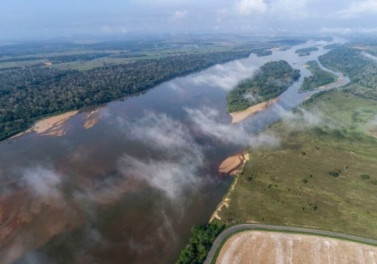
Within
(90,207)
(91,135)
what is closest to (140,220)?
(90,207)

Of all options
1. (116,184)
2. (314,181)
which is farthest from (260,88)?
(116,184)

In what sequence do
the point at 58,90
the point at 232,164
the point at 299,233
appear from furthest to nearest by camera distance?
the point at 58,90
the point at 232,164
the point at 299,233

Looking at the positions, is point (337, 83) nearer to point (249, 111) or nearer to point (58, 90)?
point (249, 111)

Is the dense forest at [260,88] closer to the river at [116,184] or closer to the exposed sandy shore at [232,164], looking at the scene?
the river at [116,184]

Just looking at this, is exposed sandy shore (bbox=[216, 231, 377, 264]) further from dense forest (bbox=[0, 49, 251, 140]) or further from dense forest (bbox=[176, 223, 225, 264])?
dense forest (bbox=[0, 49, 251, 140])

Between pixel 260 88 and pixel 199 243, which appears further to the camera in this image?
pixel 260 88

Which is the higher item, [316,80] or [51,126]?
[51,126]

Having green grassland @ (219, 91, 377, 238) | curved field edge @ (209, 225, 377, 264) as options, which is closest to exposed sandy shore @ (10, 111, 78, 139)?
green grassland @ (219, 91, 377, 238)
